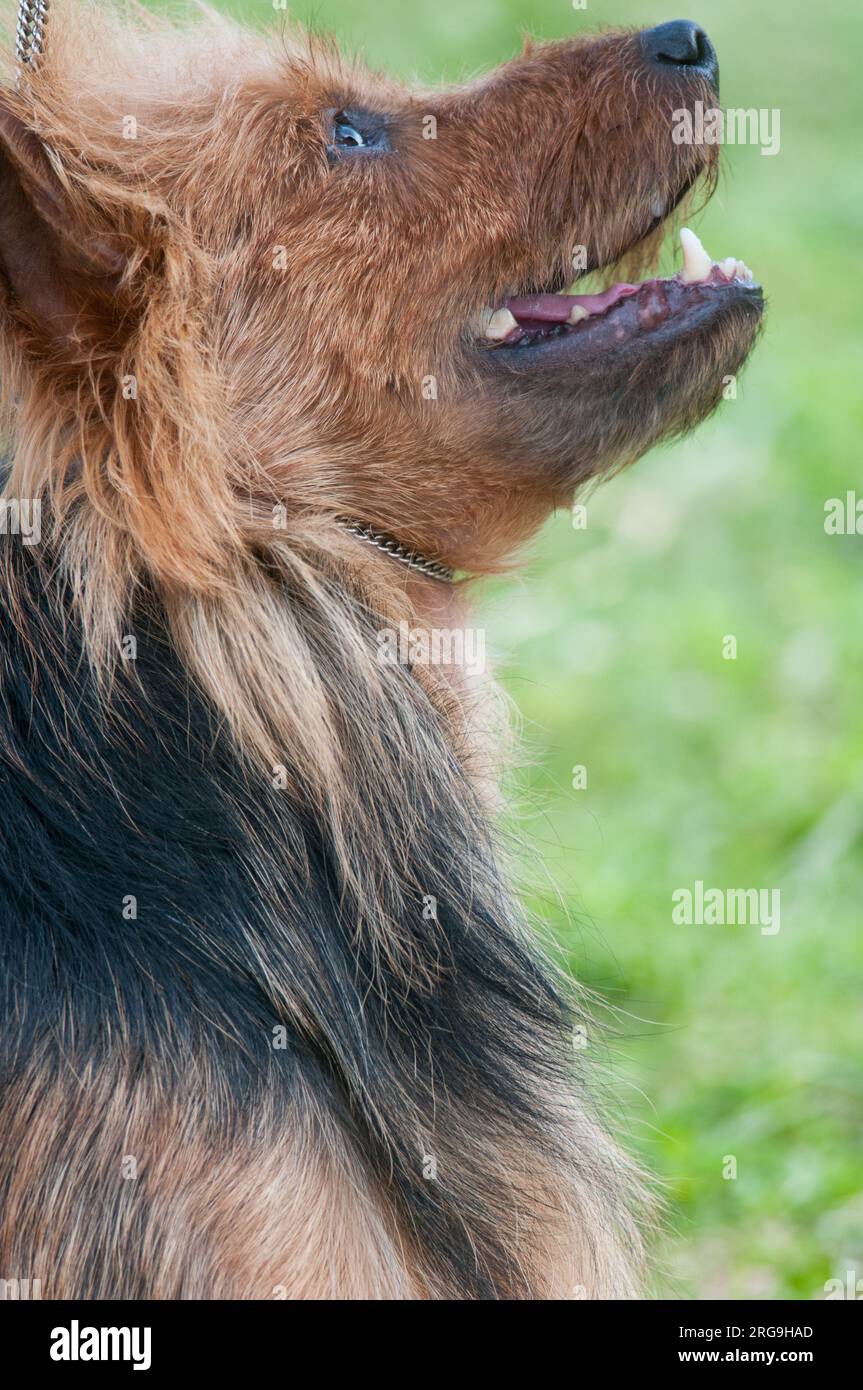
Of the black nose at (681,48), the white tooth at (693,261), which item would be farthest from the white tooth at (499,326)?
the black nose at (681,48)

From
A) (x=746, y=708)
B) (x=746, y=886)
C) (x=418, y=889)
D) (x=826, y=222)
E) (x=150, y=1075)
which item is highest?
(x=826, y=222)

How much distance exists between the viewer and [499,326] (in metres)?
3.16

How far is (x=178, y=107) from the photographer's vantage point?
3.12m

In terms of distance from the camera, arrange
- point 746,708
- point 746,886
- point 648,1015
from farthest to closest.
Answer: point 746,708, point 746,886, point 648,1015

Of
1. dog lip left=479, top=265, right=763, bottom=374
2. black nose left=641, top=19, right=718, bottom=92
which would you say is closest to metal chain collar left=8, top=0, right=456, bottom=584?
dog lip left=479, top=265, right=763, bottom=374

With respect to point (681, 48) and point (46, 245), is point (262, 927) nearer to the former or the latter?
point (46, 245)

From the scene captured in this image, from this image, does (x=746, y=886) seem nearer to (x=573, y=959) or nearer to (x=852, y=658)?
(x=573, y=959)

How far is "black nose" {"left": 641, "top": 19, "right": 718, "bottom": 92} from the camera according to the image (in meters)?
3.23

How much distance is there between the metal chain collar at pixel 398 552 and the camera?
312 cm

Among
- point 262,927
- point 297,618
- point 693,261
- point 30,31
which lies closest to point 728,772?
point 693,261

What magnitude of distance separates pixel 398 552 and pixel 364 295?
1.65 ft

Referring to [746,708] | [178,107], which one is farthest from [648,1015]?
[178,107]

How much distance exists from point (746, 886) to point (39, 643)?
3582 millimetres

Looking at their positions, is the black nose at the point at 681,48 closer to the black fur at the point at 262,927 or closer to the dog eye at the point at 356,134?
the dog eye at the point at 356,134
